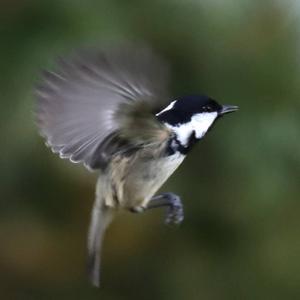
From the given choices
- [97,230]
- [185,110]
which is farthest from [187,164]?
[185,110]

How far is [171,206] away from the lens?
5.57ft

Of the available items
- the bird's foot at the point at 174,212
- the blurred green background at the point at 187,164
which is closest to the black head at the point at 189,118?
the bird's foot at the point at 174,212

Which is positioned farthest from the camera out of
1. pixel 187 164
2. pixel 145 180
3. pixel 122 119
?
pixel 187 164

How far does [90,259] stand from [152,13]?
144 cm

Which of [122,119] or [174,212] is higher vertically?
[122,119]

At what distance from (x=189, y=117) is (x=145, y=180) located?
0.49ft

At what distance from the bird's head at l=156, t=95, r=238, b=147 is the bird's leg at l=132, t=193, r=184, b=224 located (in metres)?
0.12

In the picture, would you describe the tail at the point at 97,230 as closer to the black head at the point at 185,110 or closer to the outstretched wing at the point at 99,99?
the outstretched wing at the point at 99,99

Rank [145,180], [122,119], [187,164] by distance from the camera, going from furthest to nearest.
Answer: [187,164], [145,180], [122,119]

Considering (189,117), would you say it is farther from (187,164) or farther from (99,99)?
(187,164)

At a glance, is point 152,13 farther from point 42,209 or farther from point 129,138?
point 129,138

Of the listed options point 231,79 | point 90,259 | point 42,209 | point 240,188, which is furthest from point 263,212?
point 90,259

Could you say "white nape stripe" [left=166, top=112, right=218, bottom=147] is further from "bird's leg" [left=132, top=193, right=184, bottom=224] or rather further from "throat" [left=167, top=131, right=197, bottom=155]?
"bird's leg" [left=132, top=193, right=184, bottom=224]

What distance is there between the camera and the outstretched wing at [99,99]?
4.93 feet
